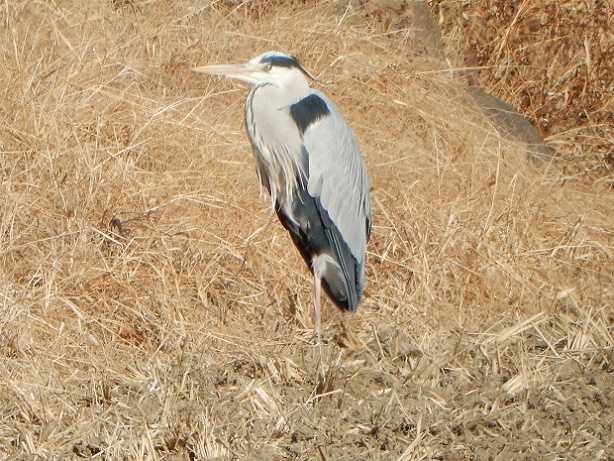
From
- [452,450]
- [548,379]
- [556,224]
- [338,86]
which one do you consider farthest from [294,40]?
[452,450]

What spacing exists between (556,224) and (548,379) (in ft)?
4.74

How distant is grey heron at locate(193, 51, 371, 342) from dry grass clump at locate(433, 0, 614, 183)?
237cm

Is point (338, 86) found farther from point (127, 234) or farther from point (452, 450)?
point (452, 450)

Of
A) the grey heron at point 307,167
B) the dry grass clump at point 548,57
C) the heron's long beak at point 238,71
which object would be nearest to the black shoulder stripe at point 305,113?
the grey heron at point 307,167

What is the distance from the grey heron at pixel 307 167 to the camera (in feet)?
13.7

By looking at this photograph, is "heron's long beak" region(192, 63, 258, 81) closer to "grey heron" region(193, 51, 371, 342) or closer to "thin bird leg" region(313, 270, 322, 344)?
"grey heron" region(193, 51, 371, 342)

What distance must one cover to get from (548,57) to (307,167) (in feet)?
9.26

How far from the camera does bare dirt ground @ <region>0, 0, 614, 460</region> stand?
11.0 ft

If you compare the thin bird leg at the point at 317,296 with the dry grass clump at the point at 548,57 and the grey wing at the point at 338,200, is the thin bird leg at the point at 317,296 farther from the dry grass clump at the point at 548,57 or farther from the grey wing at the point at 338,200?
the dry grass clump at the point at 548,57

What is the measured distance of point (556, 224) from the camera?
5.05 metres

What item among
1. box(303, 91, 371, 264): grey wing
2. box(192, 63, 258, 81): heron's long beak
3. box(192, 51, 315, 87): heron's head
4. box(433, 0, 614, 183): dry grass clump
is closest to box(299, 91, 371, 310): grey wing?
box(303, 91, 371, 264): grey wing

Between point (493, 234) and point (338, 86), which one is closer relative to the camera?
point (493, 234)

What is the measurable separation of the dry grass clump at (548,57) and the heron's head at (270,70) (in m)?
2.41

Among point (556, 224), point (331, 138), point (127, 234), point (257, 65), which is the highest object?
point (257, 65)
